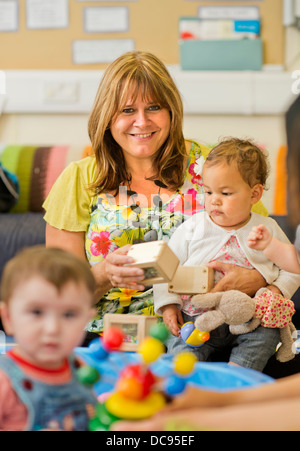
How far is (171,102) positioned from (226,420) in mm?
754

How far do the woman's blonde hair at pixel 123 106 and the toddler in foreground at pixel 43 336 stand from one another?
0.62 meters

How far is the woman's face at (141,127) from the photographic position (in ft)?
3.87

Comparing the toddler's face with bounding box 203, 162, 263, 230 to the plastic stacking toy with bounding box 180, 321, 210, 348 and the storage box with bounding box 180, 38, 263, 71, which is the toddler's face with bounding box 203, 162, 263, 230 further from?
the storage box with bounding box 180, 38, 263, 71

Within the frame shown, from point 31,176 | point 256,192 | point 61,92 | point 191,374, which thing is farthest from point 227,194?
point 61,92

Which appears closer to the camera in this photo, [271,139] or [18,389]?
[18,389]

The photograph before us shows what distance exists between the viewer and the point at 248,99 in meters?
2.35

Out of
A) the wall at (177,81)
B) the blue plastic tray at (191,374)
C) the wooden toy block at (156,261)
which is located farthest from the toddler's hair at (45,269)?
the wall at (177,81)

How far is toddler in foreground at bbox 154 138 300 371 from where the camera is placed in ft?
3.52

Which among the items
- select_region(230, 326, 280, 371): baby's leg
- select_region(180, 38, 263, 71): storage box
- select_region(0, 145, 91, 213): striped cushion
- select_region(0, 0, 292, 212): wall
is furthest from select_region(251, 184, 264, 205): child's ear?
select_region(180, 38, 263, 71): storage box

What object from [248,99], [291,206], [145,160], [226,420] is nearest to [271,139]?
[248,99]

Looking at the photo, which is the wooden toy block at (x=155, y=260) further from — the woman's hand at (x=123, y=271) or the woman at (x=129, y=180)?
the woman at (x=129, y=180)

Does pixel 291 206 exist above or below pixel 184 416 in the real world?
above
